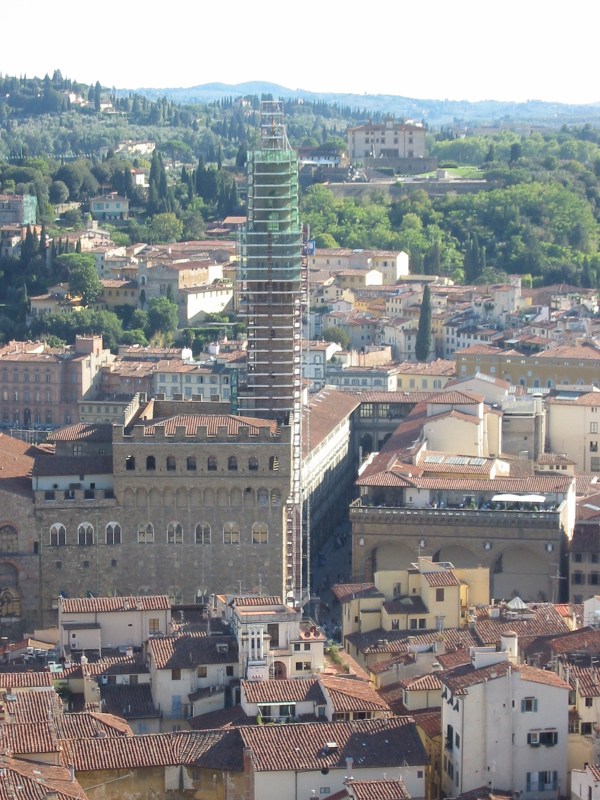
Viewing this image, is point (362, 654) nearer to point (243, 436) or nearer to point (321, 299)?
point (243, 436)

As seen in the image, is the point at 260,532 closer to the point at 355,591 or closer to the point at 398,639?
the point at 355,591

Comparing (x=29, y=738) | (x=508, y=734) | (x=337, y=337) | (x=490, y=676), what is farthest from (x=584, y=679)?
(x=337, y=337)

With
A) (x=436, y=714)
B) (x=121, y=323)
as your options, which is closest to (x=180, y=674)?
(x=436, y=714)

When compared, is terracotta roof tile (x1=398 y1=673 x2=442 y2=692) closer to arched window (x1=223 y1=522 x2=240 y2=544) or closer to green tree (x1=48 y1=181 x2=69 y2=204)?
arched window (x1=223 y1=522 x2=240 y2=544)

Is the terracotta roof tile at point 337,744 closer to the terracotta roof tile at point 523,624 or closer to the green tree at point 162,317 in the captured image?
the terracotta roof tile at point 523,624

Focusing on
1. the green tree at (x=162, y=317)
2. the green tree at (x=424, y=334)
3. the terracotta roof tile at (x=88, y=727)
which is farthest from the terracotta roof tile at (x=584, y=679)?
the green tree at (x=162, y=317)

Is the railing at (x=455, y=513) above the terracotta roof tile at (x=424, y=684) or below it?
below

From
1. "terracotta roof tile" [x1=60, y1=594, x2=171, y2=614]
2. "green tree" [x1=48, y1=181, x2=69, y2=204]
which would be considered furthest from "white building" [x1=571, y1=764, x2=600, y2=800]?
"green tree" [x1=48, y1=181, x2=69, y2=204]
